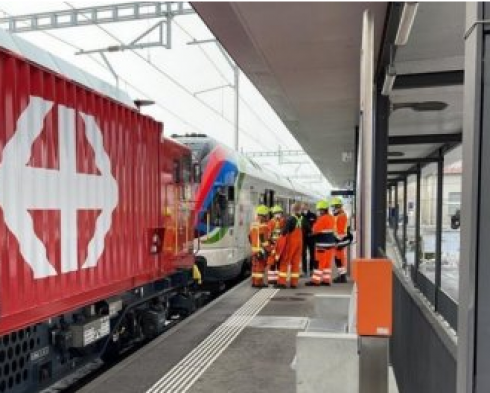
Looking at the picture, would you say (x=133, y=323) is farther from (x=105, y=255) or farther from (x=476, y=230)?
(x=476, y=230)

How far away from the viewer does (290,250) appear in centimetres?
1148

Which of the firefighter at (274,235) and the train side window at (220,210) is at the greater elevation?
the train side window at (220,210)

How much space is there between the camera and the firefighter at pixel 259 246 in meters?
11.6

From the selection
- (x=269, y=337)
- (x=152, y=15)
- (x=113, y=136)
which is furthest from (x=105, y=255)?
(x=152, y=15)

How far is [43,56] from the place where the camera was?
17.1 ft

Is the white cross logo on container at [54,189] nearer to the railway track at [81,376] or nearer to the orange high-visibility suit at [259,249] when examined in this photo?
the railway track at [81,376]

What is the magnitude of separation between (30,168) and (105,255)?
153 centimetres

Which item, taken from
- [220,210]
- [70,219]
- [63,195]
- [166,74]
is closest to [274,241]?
[220,210]

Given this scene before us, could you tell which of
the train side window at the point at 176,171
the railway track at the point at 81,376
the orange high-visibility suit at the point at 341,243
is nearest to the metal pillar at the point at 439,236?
the orange high-visibility suit at the point at 341,243

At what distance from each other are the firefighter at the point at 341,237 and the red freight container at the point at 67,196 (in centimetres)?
597

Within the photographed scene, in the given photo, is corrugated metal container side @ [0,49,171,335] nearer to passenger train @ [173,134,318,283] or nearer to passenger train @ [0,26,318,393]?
passenger train @ [0,26,318,393]

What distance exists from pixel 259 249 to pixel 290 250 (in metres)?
0.66

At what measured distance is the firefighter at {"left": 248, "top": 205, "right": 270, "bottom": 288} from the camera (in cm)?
1159

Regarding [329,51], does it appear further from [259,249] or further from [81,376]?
[259,249]
